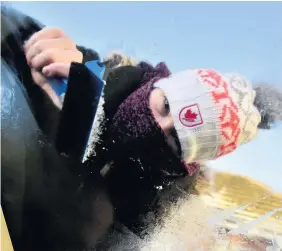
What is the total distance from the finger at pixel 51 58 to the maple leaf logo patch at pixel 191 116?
0.53ft

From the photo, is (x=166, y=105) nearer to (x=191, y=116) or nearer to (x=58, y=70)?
(x=191, y=116)

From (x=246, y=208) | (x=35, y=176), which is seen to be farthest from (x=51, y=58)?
(x=246, y=208)

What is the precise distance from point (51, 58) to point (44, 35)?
4 cm

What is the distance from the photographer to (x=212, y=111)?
0.61 metres

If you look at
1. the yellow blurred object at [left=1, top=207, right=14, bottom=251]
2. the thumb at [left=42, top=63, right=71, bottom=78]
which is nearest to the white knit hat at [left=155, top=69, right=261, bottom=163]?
the thumb at [left=42, top=63, right=71, bottom=78]

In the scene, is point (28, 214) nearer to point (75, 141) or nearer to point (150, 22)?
point (75, 141)

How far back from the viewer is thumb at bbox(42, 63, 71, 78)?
0.64 meters

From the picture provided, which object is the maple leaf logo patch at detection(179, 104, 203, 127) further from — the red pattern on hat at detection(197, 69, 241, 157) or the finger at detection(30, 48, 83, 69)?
the finger at detection(30, 48, 83, 69)

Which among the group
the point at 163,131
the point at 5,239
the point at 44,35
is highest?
the point at 44,35

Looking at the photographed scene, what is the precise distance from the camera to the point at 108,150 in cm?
66

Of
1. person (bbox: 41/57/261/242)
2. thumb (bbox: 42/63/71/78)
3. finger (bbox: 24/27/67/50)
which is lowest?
person (bbox: 41/57/261/242)

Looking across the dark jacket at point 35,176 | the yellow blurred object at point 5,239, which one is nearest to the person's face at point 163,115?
the dark jacket at point 35,176

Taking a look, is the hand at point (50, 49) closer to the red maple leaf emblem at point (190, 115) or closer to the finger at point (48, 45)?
the finger at point (48, 45)

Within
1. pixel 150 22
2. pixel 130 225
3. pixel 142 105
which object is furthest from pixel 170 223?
pixel 150 22
